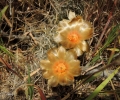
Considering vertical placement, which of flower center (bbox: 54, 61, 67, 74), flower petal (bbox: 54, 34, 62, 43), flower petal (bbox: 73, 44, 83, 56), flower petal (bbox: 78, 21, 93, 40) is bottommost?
flower center (bbox: 54, 61, 67, 74)

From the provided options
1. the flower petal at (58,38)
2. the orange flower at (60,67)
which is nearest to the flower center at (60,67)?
the orange flower at (60,67)

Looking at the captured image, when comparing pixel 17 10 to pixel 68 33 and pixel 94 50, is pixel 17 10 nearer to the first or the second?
pixel 68 33

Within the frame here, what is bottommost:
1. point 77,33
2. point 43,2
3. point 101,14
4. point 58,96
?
point 58,96

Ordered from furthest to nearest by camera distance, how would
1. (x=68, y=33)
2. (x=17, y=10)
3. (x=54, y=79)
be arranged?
(x=17, y=10), (x=68, y=33), (x=54, y=79)

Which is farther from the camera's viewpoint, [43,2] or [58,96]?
[43,2]

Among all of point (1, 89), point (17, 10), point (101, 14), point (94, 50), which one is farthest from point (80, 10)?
point (1, 89)

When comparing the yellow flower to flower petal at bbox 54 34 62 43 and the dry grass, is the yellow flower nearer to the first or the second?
flower petal at bbox 54 34 62 43

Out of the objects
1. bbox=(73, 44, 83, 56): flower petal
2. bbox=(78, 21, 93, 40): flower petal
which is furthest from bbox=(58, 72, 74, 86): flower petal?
bbox=(78, 21, 93, 40): flower petal
